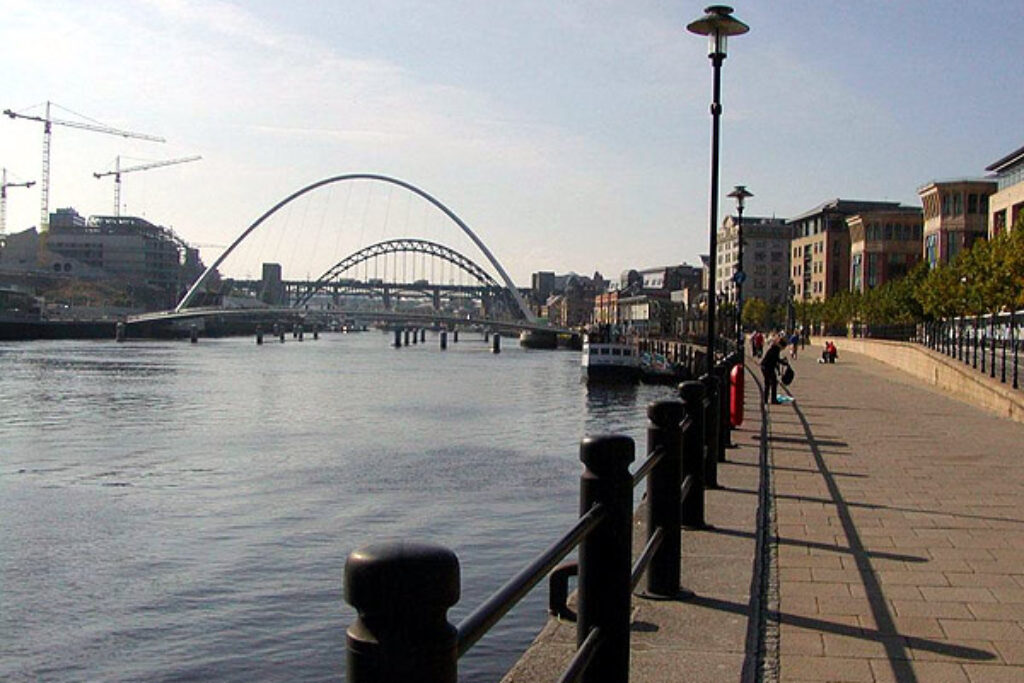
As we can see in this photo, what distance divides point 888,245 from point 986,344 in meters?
90.0

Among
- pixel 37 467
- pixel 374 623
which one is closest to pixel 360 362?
pixel 37 467

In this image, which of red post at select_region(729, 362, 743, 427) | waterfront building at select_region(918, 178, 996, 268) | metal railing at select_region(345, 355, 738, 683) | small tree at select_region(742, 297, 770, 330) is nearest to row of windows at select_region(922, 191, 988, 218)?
waterfront building at select_region(918, 178, 996, 268)

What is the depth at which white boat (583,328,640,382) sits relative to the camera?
81.3m

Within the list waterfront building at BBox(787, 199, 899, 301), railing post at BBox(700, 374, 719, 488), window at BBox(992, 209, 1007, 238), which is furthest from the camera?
waterfront building at BBox(787, 199, 899, 301)

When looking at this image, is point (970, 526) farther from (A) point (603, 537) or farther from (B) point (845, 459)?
(A) point (603, 537)

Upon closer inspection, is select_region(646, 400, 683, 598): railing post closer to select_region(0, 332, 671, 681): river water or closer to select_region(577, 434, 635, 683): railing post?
select_region(577, 434, 635, 683): railing post

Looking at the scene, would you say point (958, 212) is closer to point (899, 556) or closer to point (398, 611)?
point (899, 556)

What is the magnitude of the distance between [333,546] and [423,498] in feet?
17.2

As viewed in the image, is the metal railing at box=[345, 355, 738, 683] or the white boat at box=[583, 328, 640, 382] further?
the white boat at box=[583, 328, 640, 382]

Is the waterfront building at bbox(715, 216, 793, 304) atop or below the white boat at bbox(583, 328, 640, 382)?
atop

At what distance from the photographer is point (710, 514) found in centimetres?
1078

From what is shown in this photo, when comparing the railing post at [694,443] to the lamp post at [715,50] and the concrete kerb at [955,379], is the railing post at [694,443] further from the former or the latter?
the concrete kerb at [955,379]

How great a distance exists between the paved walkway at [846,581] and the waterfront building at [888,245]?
11301 centimetres

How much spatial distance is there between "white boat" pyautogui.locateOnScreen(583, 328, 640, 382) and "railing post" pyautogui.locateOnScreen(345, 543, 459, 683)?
256 feet
